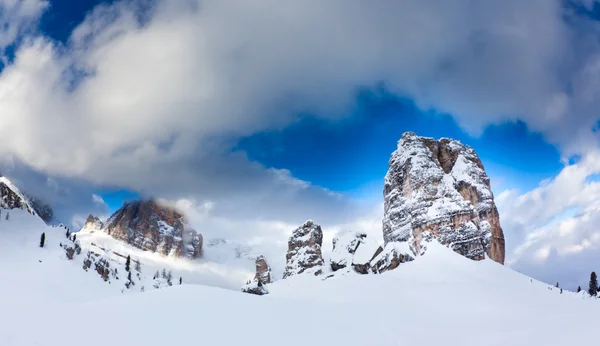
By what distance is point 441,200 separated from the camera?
8556 centimetres

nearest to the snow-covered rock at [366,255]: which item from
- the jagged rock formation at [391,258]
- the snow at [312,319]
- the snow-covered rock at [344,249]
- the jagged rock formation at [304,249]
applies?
the jagged rock formation at [391,258]

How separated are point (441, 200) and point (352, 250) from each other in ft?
89.9

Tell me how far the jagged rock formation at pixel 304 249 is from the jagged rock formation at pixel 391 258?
5282cm

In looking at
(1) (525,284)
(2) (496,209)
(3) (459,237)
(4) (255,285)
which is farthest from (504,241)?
(4) (255,285)

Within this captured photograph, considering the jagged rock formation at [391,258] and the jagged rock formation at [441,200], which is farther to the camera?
the jagged rock formation at [441,200]

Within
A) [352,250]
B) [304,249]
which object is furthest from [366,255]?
[304,249]

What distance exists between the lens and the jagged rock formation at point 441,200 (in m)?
81.2

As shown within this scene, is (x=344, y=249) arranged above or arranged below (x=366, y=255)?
above

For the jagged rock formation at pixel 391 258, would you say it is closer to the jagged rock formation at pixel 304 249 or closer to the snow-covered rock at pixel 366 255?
the snow-covered rock at pixel 366 255

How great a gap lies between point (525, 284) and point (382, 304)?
2145 centimetres

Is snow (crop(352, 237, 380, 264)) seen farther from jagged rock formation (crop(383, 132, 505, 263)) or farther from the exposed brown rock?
jagged rock formation (crop(383, 132, 505, 263))

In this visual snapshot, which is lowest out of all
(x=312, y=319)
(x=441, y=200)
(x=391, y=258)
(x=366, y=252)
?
(x=312, y=319)

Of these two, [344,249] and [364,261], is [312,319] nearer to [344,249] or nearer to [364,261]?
[364,261]

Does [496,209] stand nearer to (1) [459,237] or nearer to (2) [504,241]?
(2) [504,241]
